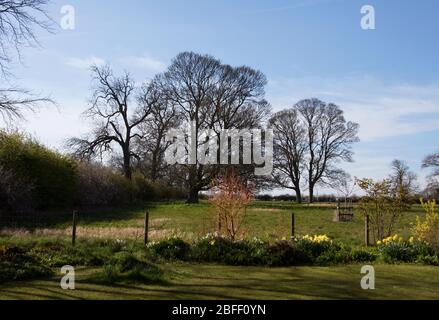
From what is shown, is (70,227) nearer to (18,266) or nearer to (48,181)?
(48,181)

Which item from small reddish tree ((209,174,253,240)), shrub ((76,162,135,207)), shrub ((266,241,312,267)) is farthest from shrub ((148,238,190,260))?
shrub ((76,162,135,207))

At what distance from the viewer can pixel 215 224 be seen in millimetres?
16906

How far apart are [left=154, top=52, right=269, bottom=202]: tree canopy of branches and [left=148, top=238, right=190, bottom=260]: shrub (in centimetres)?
3046

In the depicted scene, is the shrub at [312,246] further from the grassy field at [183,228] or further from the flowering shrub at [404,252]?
the grassy field at [183,228]

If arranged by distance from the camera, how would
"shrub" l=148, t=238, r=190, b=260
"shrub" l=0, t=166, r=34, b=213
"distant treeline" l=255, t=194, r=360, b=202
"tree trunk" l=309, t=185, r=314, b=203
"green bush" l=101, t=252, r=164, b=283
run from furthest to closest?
"distant treeline" l=255, t=194, r=360, b=202 < "tree trunk" l=309, t=185, r=314, b=203 < "shrub" l=0, t=166, r=34, b=213 < "shrub" l=148, t=238, r=190, b=260 < "green bush" l=101, t=252, r=164, b=283

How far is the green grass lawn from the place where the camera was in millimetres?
8828

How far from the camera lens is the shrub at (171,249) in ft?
46.8

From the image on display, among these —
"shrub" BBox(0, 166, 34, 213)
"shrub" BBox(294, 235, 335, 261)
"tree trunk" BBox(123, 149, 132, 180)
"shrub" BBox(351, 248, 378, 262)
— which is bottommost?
"shrub" BBox(351, 248, 378, 262)

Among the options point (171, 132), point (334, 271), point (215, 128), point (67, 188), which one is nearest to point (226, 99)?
point (215, 128)

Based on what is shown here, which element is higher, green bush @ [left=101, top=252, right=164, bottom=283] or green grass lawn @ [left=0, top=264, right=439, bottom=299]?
green bush @ [left=101, top=252, right=164, bottom=283]

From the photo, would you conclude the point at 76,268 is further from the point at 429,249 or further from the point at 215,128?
the point at 215,128

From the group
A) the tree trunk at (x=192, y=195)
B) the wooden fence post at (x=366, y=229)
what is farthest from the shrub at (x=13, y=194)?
the wooden fence post at (x=366, y=229)

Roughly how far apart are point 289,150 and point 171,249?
140 ft

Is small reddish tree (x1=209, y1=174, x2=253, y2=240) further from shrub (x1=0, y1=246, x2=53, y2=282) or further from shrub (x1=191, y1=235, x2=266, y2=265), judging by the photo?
shrub (x1=0, y1=246, x2=53, y2=282)
